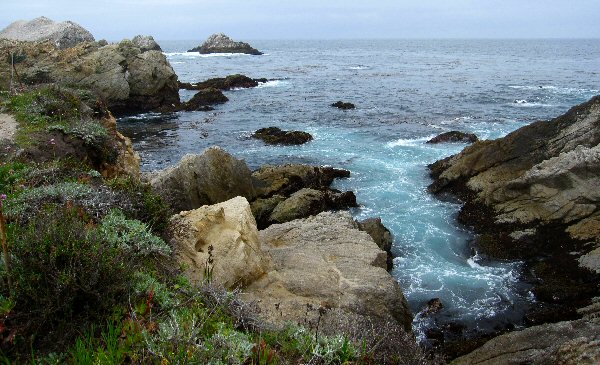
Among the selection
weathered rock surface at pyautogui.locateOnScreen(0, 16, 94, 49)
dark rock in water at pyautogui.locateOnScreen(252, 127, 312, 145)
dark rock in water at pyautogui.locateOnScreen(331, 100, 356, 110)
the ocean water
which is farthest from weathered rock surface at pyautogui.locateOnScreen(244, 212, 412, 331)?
Answer: weathered rock surface at pyautogui.locateOnScreen(0, 16, 94, 49)

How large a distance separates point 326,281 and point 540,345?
4330mm

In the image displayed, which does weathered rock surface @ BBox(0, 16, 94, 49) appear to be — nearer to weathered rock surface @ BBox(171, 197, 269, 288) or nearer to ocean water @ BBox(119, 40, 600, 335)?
ocean water @ BBox(119, 40, 600, 335)

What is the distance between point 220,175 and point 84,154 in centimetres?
572

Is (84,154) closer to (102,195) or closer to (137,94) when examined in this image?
(102,195)

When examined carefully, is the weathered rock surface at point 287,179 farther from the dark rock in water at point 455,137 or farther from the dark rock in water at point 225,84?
the dark rock in water at point 225,84

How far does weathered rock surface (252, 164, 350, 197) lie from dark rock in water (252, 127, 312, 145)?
8114 millimetres

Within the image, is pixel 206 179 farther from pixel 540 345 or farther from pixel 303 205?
pixel 540 345

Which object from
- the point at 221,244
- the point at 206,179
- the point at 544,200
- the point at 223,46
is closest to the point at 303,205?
the point at 206,179

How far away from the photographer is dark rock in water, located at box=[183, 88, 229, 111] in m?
41.5

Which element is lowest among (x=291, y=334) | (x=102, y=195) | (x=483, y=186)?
(x=483, y=186)

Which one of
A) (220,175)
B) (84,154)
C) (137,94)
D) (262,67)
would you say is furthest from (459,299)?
(262,67)

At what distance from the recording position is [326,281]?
852 cm

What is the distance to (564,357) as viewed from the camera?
7238mm

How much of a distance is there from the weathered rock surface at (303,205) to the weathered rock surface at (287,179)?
1629mm
